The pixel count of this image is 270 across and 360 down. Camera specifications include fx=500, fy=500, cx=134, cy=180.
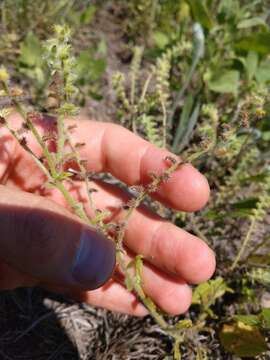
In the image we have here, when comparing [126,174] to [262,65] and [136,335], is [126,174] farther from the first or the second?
[262,65]

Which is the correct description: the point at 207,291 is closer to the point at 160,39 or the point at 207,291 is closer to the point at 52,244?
the point at 52,244

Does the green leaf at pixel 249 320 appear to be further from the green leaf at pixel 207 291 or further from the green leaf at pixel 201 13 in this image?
the green leaf at pixel 201 13

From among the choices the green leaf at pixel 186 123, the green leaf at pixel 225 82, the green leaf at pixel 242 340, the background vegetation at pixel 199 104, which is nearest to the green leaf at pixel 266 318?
the background vegetation at pixel 199 104

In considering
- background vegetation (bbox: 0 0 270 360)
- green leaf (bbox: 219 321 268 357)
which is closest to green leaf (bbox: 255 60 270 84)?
background vegetation (bbox: 0 0 270 360)

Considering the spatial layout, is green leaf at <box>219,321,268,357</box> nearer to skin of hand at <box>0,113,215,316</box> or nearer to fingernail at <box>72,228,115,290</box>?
skin of hand at <box>0,113,215,316</box>

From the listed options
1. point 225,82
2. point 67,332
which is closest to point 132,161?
point 67,332

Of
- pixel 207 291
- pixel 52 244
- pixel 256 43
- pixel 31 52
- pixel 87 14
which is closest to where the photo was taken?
pixel 52 244
